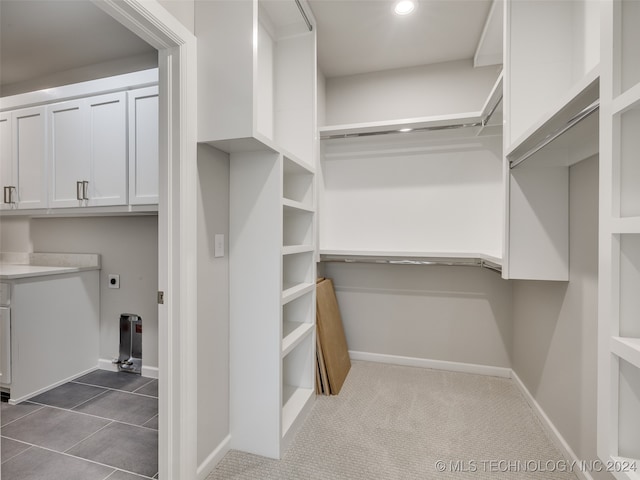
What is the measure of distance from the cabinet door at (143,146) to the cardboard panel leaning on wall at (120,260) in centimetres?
41

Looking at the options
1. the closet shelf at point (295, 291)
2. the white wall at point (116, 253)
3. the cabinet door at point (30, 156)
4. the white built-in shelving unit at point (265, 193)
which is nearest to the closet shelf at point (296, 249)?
the white built-in shelving unit at point (265, 193)

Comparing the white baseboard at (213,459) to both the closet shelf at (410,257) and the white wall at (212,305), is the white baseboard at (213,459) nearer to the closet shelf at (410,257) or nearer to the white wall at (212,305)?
the white wall at (212,305)

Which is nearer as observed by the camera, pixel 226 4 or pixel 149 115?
pixel 226 4

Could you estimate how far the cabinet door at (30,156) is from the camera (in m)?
2.67

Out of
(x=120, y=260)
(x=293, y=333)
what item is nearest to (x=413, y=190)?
(x=293, y=333)

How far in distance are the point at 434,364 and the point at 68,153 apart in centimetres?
362

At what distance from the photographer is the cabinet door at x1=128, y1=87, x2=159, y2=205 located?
2332mm

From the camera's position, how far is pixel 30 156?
2723 mm

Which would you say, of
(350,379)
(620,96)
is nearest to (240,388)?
(350,379)

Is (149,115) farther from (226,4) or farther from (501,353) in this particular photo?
(501,353)

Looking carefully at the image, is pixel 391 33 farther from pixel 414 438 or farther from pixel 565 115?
pixel 414 438

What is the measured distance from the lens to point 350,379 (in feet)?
8.68

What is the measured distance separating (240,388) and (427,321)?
5.94 ft

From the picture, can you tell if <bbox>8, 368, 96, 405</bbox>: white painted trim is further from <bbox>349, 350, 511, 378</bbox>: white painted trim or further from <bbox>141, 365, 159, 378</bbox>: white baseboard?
<bbox>349, 350, 511, 378</bbox>: white painted trim
